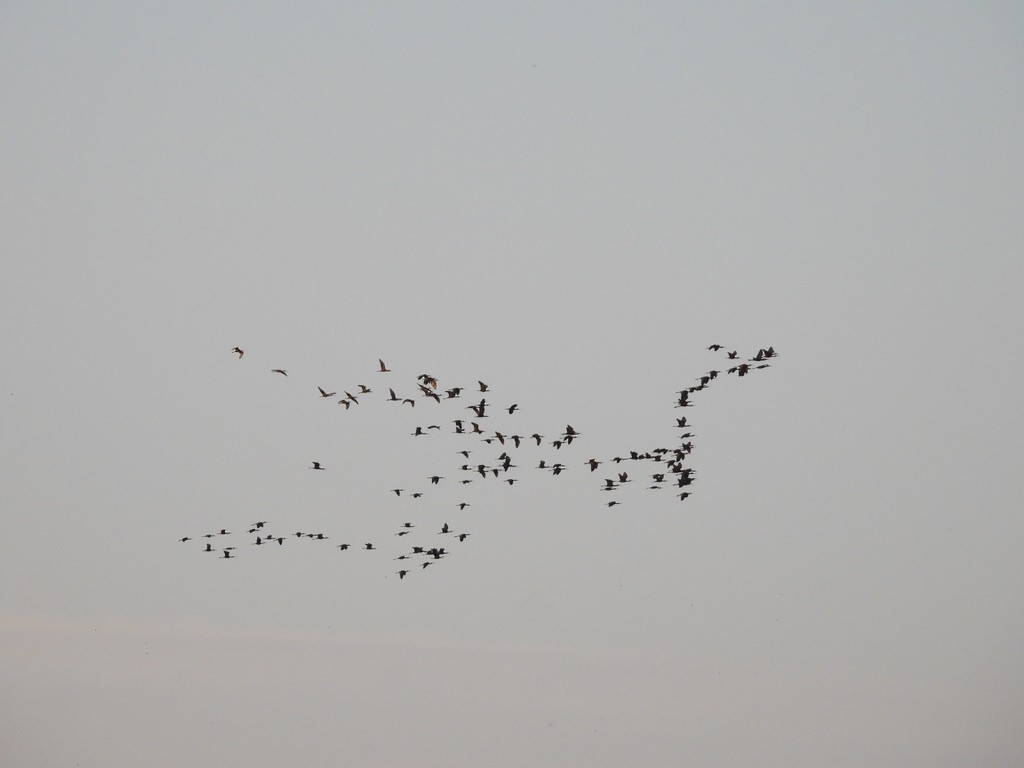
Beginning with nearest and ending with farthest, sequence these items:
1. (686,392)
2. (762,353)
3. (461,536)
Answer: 1. (762,353)
2. (686,392)
3. (461,536)

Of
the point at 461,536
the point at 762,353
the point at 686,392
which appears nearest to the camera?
the point at 762,353

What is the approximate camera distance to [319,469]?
14025 cm

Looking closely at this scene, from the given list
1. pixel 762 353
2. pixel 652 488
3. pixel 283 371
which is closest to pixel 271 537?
pixel 283 371

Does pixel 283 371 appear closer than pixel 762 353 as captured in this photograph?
No

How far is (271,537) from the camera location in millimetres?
147250

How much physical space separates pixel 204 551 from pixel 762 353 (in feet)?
151

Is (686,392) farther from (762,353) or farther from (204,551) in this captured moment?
(204,551)

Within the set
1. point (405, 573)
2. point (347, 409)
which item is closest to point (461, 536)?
point (405, 573)

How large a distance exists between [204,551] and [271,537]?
5357 millimetres

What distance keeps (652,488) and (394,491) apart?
18.5m

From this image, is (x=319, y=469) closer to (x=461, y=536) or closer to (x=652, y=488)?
(x=461, y=536)

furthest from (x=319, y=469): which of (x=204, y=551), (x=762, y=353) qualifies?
(x=762, y=353)

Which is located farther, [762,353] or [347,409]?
[347,409]

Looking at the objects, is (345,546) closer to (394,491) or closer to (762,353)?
(394,491)
